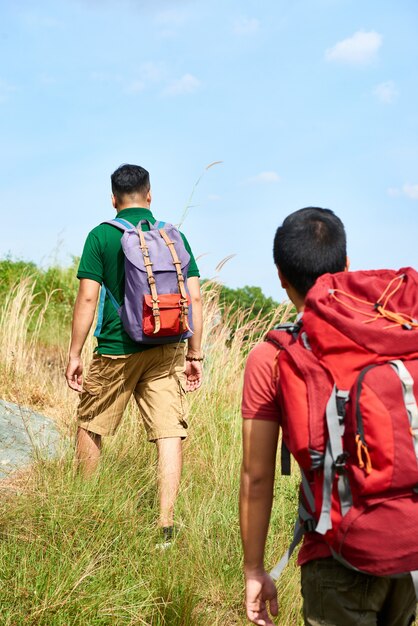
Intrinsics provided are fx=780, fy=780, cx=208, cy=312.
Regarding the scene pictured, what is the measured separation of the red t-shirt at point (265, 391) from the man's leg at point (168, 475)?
7.65 feet

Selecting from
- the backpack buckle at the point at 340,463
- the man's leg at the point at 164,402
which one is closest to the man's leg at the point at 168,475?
the man's leg at the point at 164,402

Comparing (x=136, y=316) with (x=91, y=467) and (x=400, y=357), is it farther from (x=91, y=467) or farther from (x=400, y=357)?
(x=400, y=357)

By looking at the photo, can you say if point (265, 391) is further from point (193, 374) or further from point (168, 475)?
point (193, 374)

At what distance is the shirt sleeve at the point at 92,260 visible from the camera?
4668 mm

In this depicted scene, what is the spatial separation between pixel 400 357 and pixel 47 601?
1.92 m

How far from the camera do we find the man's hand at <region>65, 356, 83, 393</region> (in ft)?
15.8

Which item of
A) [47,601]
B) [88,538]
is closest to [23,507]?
[88,538]

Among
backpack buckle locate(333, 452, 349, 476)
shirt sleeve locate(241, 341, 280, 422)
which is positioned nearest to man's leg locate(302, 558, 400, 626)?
backpack buckle locate(333, 452, 349, 476)

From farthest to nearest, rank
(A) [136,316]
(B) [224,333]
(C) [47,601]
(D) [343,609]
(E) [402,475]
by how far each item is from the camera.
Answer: (B) [224,333]
(A) [136,316]
(C) [47,601]
(D) [343,609]
(E) [402,475]

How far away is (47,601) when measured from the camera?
3.16 metres

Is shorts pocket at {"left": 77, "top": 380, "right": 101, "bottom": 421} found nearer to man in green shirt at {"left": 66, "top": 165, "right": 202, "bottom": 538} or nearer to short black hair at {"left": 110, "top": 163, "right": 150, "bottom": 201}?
man in green shirt at {"left": 66, "top": 165, "right": 202, "bottom": 538}

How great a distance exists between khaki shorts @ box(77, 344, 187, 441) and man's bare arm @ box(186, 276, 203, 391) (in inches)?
8.0

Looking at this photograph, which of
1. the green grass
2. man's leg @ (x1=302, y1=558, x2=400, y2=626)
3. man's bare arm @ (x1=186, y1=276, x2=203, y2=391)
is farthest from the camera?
man's bare arm @ (x1=186, y1=276, x2=203, y2=391)

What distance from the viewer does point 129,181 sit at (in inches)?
189
